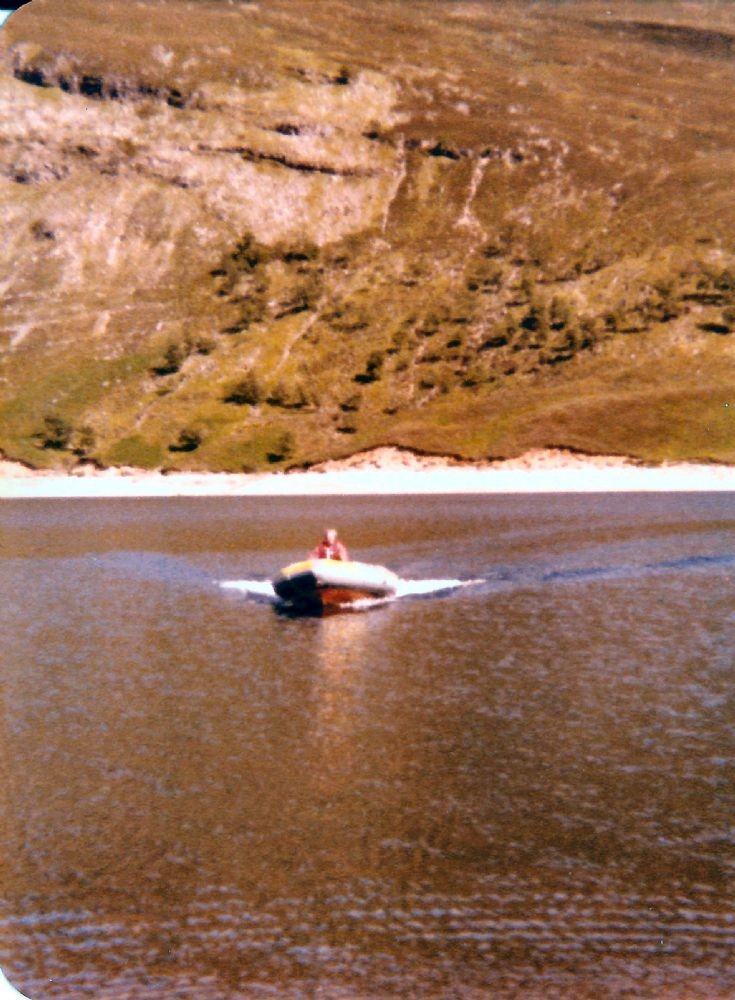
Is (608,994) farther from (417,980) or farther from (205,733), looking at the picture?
(205,733)

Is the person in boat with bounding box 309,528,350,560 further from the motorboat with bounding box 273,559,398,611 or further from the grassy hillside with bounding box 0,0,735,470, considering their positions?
the grassy hillside with bounding box 0,0,735,470

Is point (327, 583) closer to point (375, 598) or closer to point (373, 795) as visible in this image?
point (375, 598)

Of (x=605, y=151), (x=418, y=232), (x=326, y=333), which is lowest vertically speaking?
(x=326, y=333)

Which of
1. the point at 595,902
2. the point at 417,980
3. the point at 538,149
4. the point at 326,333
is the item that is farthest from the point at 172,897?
the point at 538,149

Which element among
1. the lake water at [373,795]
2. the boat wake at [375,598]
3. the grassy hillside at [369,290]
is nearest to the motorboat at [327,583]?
the boat wake at [375,598]

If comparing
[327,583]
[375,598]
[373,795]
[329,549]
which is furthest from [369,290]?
[373,795]

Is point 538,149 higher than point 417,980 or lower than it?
higher

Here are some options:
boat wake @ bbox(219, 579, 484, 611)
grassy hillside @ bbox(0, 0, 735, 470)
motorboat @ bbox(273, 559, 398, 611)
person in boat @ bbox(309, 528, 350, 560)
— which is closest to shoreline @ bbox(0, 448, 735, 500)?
grassy hillside @ bbox(0, 0, 735, 470)
